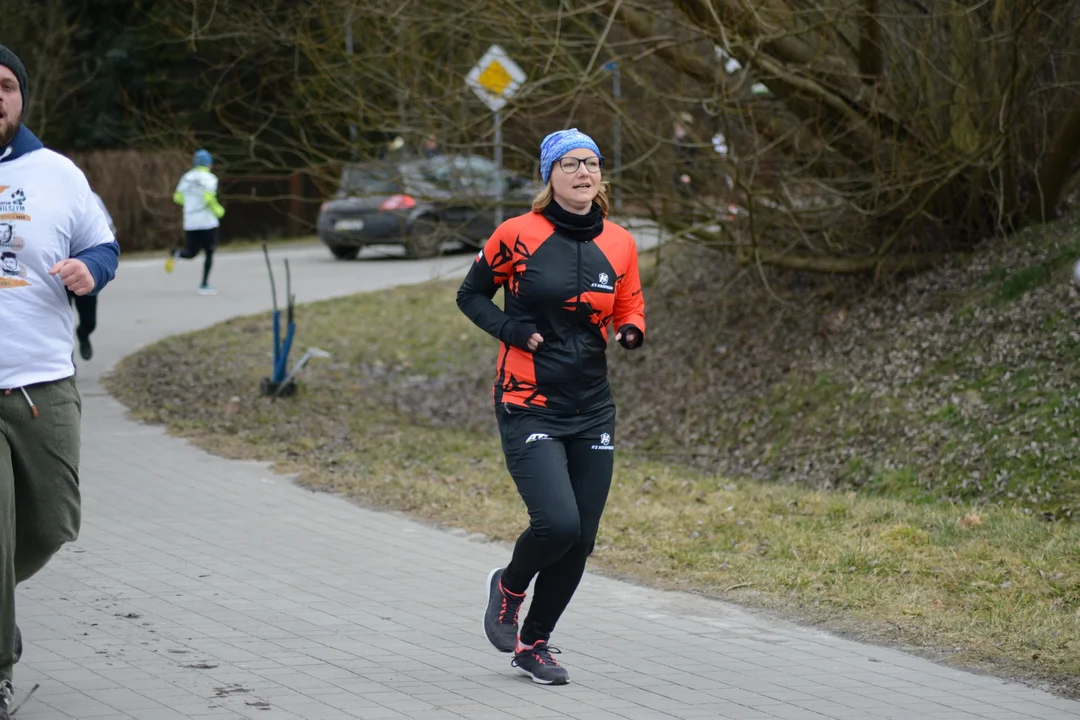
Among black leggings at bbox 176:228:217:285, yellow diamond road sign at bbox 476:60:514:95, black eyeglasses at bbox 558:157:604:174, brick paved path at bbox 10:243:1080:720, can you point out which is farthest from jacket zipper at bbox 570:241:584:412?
black leggings at bbox 176:228:217:285

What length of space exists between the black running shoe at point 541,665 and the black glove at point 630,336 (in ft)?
3.72

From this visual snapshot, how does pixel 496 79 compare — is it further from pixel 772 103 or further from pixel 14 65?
pixel 14 65

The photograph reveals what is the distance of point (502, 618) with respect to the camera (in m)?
5.24

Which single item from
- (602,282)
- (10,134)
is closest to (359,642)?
(602,282)

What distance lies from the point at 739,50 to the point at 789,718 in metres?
7.20

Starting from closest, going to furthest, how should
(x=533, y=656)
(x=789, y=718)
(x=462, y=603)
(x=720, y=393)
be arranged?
1. (x=789, y=718)
2. (x=533, y=656)
3. (x=462, y=603)
4. (x=720, y=393)

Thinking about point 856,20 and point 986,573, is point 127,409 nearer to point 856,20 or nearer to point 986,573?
point 856,20

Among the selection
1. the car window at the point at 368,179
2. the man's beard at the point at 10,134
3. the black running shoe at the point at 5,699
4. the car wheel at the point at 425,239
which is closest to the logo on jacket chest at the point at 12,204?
the man's beard at the point at 10,134

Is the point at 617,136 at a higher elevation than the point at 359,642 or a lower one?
higher

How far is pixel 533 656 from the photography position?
5.13 metres

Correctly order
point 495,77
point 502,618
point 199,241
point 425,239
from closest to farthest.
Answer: point 502,618, point 495,77, point 425,239, point 199,241

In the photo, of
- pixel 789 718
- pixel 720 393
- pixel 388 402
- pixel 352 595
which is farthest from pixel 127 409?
pixel 789 718

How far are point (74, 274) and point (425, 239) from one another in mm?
9321

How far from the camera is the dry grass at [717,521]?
19.8ft
